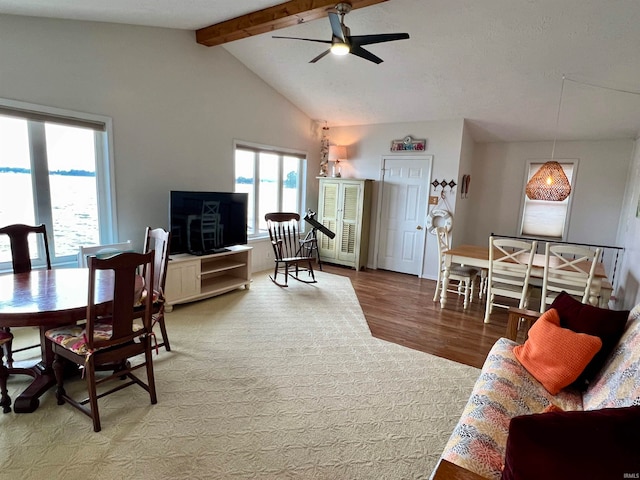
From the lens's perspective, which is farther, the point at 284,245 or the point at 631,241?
the point at 284,245

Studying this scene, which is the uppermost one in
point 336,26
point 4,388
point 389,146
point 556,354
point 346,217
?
point 336,26

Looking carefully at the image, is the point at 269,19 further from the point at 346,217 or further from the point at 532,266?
the point at 532,266

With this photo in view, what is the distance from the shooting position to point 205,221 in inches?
161

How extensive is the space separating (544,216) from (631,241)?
1.74 m

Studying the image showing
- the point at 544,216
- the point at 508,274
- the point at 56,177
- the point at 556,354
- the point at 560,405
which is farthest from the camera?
the point at 544,216

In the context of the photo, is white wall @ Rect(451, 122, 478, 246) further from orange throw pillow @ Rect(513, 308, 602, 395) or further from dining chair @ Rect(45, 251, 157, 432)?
dining chair @ Rect(45, 251, 157, 432)

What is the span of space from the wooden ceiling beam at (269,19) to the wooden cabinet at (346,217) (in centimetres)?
274

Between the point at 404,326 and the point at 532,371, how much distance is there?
1741mm

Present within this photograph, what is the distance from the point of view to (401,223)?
19.2 ft

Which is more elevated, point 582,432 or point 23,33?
point 23,33

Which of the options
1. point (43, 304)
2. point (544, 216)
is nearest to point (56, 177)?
point (43, 304)

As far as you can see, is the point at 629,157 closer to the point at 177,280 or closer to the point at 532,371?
the point at 532,371

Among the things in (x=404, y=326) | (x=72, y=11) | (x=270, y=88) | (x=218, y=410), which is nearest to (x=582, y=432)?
(x=218, y=410)

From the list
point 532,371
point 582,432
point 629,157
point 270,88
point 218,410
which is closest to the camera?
point 582,432
